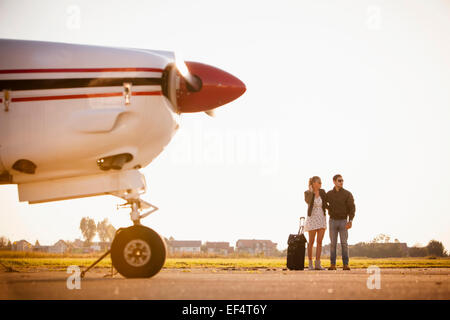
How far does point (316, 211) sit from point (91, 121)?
6626mm

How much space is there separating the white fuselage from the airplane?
0.05 feet

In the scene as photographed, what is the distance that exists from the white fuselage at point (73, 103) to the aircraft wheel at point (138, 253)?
131 cm

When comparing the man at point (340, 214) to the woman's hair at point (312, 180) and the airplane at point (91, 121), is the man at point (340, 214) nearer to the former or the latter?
the woman's hair at point (312, 180)

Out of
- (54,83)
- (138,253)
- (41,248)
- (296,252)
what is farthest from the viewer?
(41,248)

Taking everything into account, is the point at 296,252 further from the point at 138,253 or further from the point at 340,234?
the point at 138,253

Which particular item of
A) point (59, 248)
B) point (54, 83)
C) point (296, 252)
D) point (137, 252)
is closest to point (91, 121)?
point (54, 83)

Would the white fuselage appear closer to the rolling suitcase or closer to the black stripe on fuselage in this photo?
the black stripe on fuselage

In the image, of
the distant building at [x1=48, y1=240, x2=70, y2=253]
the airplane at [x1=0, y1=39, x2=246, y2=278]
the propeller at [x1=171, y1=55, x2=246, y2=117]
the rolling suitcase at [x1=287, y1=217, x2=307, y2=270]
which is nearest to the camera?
the airplane at [x1=0, y1=39, x2=246, y2=278]

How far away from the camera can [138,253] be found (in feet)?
26.9

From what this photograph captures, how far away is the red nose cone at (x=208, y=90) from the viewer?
8.91 meters

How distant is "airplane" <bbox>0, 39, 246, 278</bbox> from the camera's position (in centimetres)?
829

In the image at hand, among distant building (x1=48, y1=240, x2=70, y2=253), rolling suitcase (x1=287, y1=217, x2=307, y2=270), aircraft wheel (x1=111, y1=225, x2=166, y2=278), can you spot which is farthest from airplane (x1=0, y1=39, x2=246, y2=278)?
distant building (x1=48, y1=240, x2=70, y2=253)

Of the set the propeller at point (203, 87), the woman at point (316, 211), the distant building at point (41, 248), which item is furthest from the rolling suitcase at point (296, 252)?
the distant building at point (41, 248)

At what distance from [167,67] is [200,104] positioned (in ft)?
2.63
